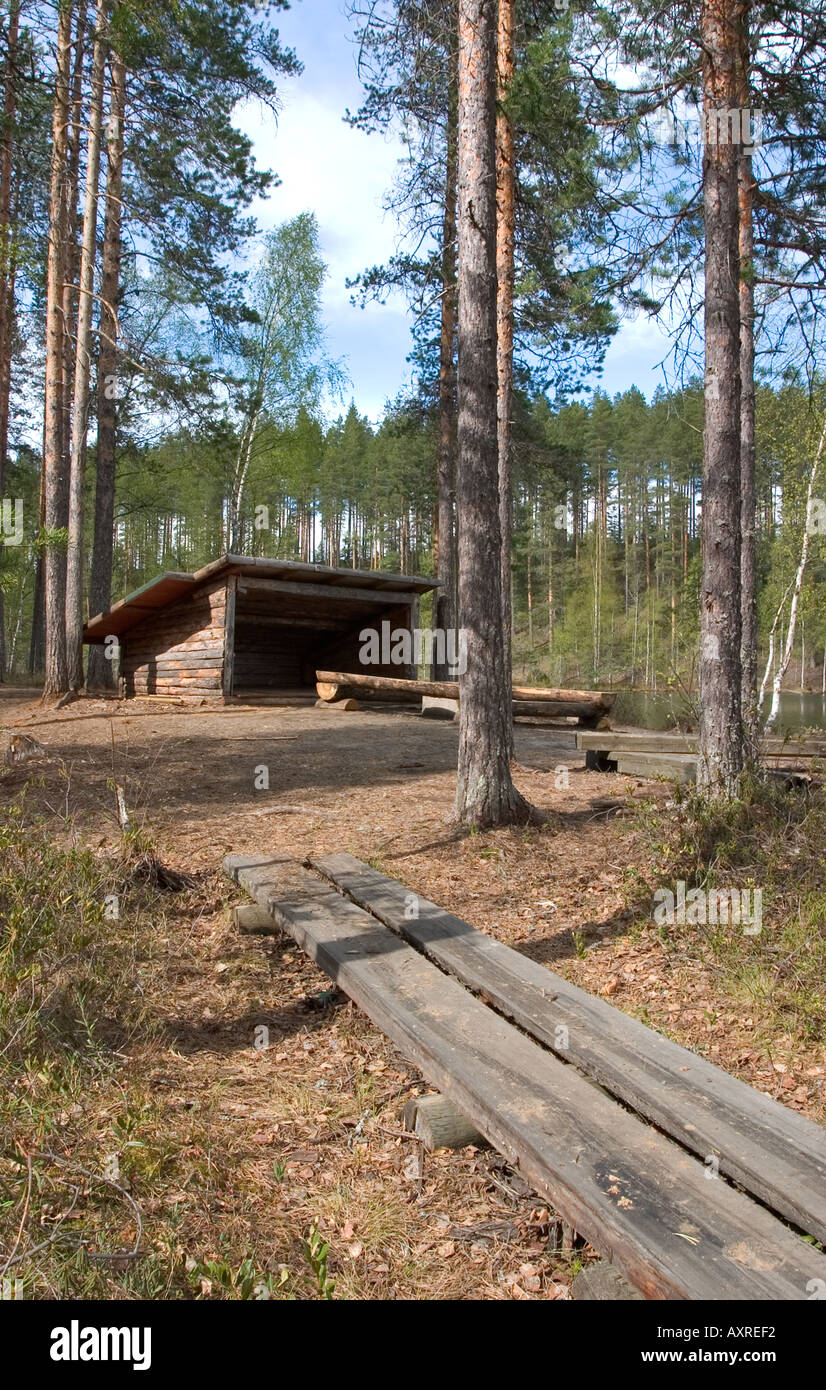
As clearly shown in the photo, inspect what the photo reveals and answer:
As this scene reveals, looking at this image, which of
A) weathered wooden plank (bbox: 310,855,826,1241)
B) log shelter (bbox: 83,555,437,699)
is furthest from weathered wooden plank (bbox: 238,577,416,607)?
weathered wooden plank (bbox: 310,855,826,1241)

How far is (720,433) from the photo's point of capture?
679 cm

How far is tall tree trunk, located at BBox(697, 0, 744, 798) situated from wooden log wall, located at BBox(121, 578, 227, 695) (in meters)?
10.4

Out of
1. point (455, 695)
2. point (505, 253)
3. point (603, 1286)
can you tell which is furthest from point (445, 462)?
point (603, 1286)

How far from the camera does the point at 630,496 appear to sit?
185ft

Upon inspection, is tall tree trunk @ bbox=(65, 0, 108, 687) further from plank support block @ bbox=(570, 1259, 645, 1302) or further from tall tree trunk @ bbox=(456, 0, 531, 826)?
plank support block @ bbox=(570, 1259, 645, 1302)

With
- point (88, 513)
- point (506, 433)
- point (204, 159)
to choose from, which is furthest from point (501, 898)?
point (88, 513)

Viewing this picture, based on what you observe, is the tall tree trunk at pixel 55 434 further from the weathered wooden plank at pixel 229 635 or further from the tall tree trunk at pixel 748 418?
the tall tree trunk at pixel 748 418

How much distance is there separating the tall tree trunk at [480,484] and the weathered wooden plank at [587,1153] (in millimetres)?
2748

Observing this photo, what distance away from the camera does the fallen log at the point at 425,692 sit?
1522cm

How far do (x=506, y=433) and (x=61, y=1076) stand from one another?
9875 millimetres

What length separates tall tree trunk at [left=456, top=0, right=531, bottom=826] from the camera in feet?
22.7

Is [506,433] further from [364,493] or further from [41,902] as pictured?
[364,493]

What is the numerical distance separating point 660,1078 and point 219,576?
542 inches

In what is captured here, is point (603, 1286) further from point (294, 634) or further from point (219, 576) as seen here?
point (294, 634)
